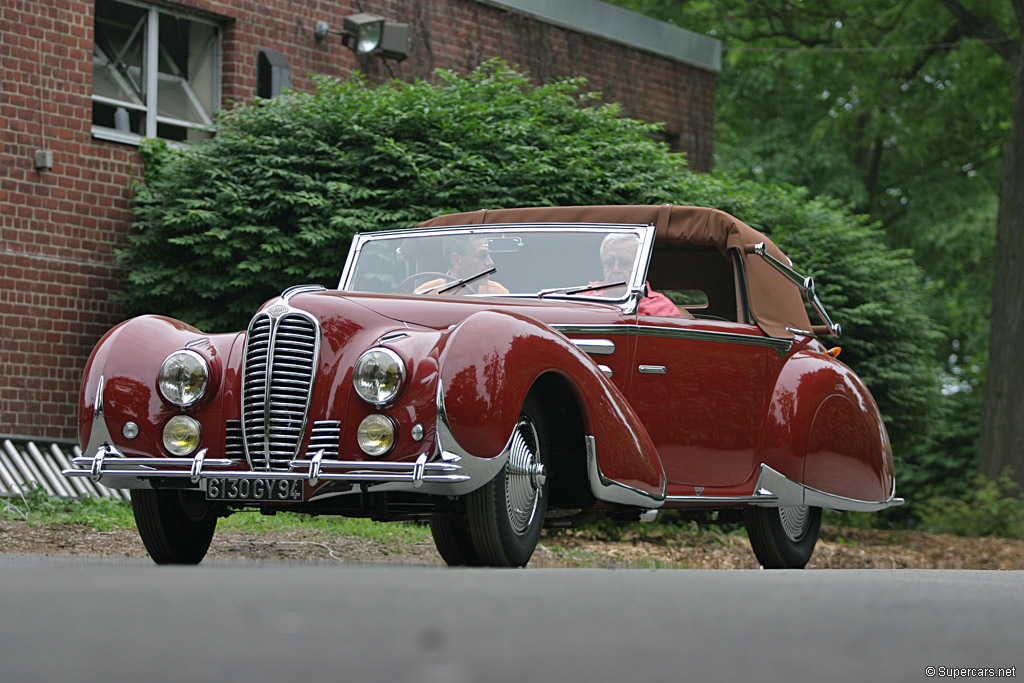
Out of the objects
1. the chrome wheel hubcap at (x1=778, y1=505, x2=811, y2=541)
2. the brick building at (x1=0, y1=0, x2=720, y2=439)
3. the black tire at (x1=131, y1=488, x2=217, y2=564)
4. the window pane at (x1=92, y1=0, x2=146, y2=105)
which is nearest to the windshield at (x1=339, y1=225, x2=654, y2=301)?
the black tire at (x1=131, y1=488, x2=217, y2=564)

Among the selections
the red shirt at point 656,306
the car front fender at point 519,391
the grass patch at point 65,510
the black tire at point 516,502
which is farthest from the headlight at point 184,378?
the grass patch at point 65,510

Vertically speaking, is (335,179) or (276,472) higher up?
(335,179)

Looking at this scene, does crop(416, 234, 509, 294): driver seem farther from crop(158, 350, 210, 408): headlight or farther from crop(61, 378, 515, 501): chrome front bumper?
crop(61, 378, 515, 501): chrome front bumper

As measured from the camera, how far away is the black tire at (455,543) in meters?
7.27

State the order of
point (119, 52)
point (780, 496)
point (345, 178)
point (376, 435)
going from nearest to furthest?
1. point (376, 435)
2. point (780, 496)
3. point (345, 178)
4. point (119, 52)

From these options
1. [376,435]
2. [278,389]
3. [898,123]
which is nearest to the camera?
[376,435]

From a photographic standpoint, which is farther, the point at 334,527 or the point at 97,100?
the point at 97,100

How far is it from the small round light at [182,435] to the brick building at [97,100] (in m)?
7.12

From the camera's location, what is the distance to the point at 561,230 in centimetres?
815

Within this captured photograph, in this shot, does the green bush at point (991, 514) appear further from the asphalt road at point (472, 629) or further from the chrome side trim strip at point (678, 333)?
the asphalt road at point (472, 629)

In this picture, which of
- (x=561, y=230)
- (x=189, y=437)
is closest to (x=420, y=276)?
(x=561, y=230)

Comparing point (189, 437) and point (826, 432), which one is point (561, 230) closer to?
point (826, 432)

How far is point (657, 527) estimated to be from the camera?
13.2 m

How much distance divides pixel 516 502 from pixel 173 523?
180 centimetres
